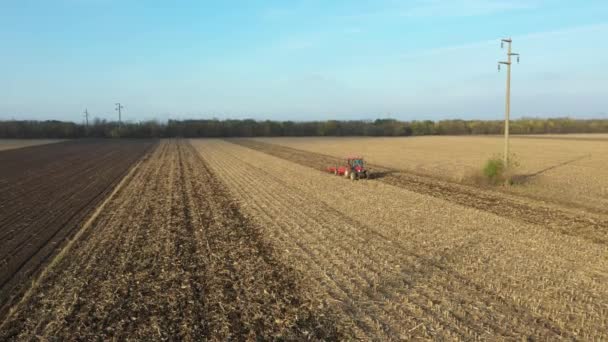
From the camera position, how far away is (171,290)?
8.17 meters

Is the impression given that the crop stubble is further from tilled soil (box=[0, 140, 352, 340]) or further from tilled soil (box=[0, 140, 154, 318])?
tilled soil (box=[0, 140, 154, 318])

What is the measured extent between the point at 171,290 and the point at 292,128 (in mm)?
102272

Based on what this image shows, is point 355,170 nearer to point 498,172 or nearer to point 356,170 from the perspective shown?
point 356,170

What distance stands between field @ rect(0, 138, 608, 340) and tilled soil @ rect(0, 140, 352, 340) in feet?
0.11

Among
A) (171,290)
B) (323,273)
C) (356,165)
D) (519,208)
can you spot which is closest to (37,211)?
(171,290)

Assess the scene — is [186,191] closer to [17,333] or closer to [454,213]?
[454,213]

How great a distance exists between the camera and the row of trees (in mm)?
97688

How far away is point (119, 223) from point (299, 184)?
10.3m

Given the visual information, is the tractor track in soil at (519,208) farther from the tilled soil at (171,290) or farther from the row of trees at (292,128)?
the row of trees at (292,128)

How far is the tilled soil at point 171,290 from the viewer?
6.62m

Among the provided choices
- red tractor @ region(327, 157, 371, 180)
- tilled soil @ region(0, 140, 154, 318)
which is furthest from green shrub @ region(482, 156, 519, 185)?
tilled soil @ region(0, 140, 154, 318)

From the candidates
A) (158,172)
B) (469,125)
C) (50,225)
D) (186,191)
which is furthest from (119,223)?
(469,125)

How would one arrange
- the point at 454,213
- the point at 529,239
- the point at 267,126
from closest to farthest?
the point at 529,239, the point at 454,213, the point at 267,126

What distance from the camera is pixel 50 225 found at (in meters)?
13.5
